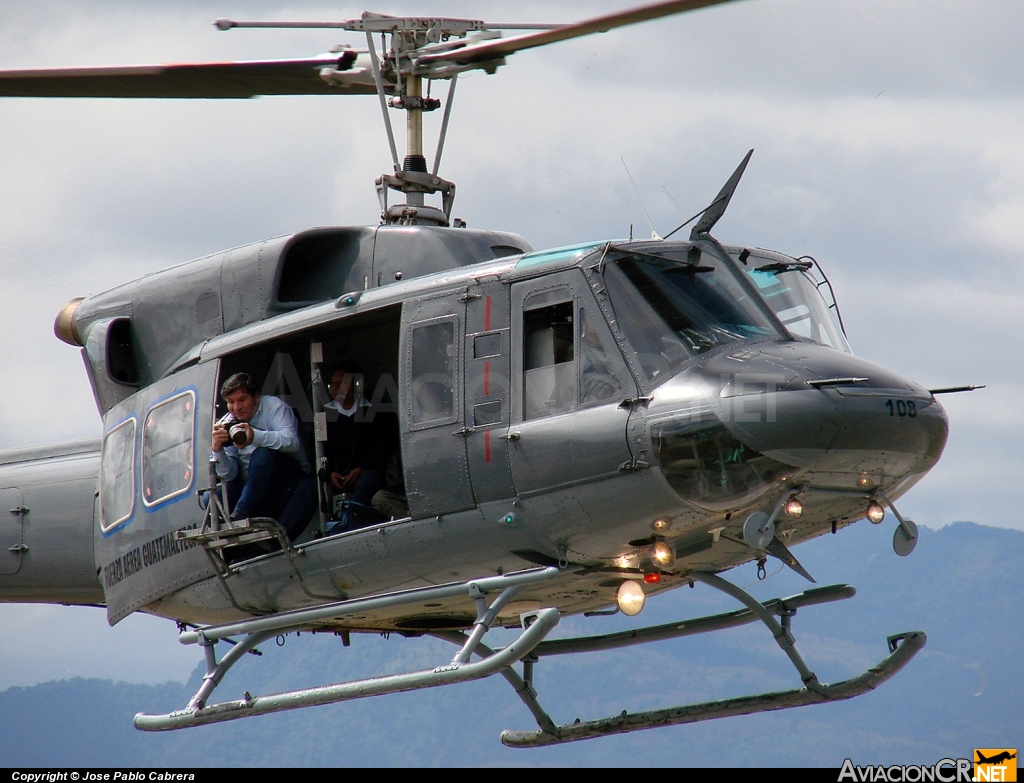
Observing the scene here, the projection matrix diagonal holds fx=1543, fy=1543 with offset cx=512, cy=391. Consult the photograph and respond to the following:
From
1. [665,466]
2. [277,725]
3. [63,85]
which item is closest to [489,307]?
[665,466]

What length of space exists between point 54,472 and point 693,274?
6.35 metres

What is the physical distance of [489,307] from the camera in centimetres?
962

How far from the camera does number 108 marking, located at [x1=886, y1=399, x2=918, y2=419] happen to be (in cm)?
886

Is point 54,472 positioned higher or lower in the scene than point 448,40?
lower

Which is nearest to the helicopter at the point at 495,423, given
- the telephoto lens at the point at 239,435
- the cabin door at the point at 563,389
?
the cabin door at the point at 563,389

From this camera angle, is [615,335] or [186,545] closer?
[615,335]

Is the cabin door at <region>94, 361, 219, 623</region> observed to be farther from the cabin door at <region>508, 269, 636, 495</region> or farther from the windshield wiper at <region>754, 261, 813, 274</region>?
the windshield wiper at <region>754, 261, 813, 274</region>

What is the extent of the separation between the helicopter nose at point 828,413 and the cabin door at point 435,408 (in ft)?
5.46

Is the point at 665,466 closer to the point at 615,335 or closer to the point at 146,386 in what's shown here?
the point at 615,335

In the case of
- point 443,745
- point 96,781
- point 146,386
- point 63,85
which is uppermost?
point 63,85

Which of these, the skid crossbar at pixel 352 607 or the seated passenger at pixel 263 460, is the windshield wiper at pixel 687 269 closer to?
the skid crossbar at pixel 352 607

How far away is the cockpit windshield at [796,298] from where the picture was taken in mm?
9914

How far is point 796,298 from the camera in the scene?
10.1 m

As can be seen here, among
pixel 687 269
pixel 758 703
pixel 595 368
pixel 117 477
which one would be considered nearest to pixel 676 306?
pixel 687 269
